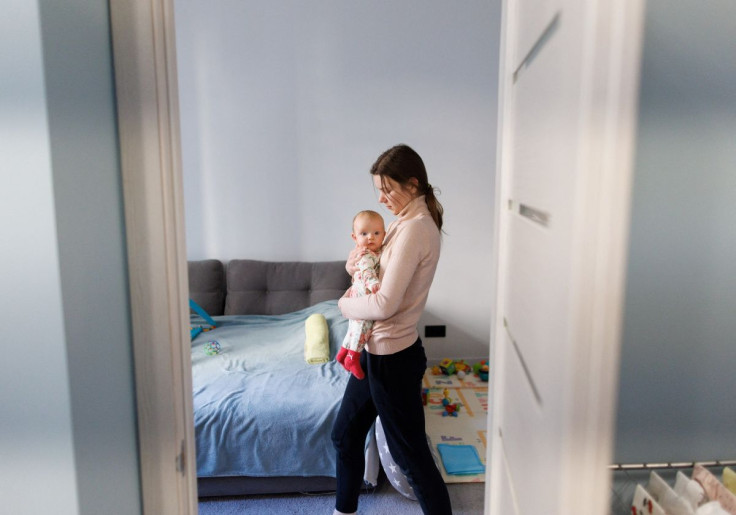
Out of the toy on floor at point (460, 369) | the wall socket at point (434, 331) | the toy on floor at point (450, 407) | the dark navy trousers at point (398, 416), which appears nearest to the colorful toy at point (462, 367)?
the toy on floor at point (460, 369)

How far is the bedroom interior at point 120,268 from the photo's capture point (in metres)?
0.78

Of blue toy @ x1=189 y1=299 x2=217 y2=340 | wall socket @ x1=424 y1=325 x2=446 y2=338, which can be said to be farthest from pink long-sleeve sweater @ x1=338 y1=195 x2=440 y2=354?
wall socket @ x1=424 y1=325 x2=446 y2=338

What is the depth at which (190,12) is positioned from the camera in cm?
346

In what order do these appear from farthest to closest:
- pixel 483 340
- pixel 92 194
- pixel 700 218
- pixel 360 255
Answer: pixel 483 340 < pixel 360 255 < pixel 700 218 < pixel 92 194

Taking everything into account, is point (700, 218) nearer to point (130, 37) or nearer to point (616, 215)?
point (616, 215)

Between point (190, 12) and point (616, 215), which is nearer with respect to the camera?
point (616, 215)

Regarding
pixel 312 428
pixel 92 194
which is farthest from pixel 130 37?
pixel 312 428

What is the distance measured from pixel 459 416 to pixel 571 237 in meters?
2.45

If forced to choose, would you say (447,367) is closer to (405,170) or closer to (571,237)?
(405,170)

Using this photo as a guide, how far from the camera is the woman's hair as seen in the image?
5.61ft

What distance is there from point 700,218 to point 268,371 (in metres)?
1.96

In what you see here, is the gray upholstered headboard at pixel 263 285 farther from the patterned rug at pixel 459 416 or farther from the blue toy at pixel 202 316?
the patterned rug at pixel 459 416

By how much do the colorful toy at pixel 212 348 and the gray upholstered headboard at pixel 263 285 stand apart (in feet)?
2.07

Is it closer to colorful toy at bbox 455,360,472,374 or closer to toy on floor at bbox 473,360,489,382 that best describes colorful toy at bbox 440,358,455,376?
colorful toy at bbox 455,360,472,374
